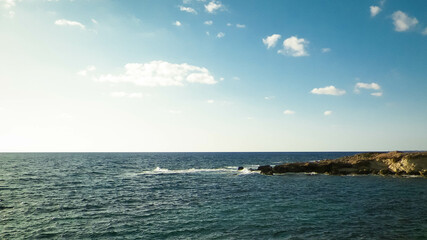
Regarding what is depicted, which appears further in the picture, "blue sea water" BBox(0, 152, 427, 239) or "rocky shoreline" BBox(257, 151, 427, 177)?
"rocky shoreline" BBox(257, 151, 427, 177)

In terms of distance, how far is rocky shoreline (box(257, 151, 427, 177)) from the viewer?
179ft

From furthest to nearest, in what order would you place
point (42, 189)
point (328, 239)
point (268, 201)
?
point (42, 189)
point (268, 201)
point (328, 239)

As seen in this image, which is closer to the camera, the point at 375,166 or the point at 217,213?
the point at 217,213

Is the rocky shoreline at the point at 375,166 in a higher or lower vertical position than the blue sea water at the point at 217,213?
higher

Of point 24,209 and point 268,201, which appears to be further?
point 268,201

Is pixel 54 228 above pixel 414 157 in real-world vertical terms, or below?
below

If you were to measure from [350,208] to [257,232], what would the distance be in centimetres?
1384

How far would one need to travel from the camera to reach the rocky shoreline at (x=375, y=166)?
54469 mm

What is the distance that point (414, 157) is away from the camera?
5503 centimetres

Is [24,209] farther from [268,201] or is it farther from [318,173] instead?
[318,173]

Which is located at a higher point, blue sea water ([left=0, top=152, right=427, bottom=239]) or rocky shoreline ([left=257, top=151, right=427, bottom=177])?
rocky shoreline ([left=257, top=151, right=427, bottom=177])

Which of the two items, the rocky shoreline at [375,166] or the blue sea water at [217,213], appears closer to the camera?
the blue sea water at [217,213]

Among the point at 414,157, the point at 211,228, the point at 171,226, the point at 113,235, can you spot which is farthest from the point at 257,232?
the point at 414,157

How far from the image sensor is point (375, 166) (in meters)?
60.6
